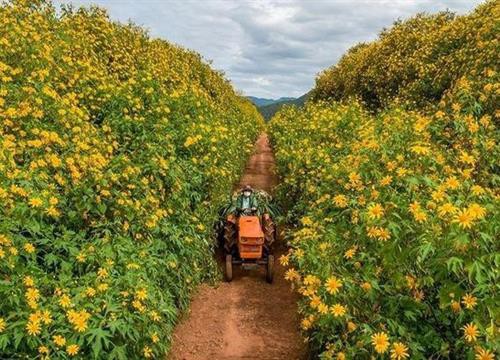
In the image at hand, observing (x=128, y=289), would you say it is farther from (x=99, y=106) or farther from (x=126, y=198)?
(x=99, y=106)

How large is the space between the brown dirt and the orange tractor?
0.38 meters

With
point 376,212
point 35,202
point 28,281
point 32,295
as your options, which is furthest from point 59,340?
point 376,212

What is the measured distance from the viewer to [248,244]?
8.72m

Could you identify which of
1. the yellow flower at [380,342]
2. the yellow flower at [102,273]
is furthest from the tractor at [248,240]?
the yellow flower at [380,342]

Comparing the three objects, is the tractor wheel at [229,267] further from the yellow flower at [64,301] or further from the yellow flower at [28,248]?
the yellow flower at [64,301]

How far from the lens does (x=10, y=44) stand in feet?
26.9

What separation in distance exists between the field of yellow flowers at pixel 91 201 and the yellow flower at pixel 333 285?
1.75 metres

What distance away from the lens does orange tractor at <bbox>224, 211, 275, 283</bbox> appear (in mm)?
8719

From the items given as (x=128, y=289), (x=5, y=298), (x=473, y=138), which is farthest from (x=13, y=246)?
(x=473, y=138)

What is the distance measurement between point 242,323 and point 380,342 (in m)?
4.20

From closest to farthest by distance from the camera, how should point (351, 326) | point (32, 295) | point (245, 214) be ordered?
point (351, 326), point (32, 295), point (245, 214)

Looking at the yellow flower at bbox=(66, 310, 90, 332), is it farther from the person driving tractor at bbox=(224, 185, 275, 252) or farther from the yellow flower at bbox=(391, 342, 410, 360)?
the person driving tractor at bbox=(224, 185, 275, 252)

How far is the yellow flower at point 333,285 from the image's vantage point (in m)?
4.06

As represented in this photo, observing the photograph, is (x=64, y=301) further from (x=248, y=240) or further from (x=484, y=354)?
(x=248, y=240)
